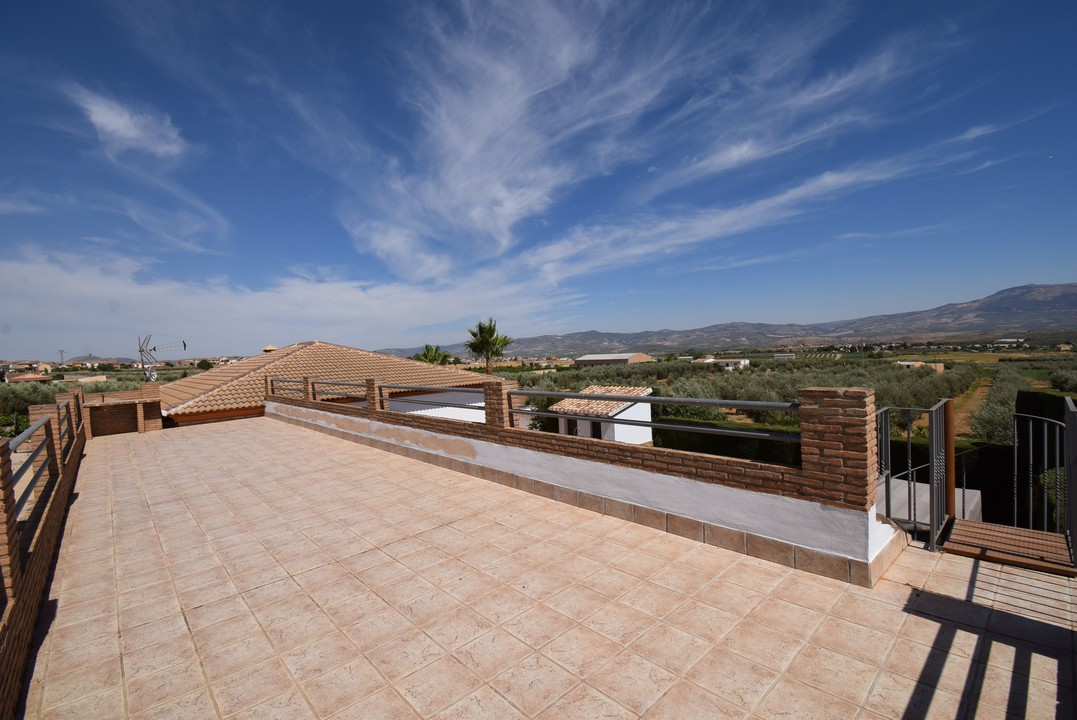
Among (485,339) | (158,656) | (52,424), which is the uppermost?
(485,339)

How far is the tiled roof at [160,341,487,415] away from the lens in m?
13.1

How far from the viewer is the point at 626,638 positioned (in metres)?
2.53

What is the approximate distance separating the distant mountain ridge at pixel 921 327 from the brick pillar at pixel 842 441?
1389 inches

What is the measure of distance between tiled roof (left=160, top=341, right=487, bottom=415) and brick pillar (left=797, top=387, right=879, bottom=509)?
12039 millimetres

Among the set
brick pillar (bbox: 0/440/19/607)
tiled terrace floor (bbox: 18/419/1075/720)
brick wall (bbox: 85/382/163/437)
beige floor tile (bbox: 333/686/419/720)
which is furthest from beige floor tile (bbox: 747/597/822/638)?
brick wall (bbox: 85/382/163/437)

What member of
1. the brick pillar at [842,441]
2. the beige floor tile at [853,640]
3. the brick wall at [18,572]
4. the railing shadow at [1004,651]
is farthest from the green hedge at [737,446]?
the brick wall at [18,572]

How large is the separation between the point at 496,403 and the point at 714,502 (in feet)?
9.28

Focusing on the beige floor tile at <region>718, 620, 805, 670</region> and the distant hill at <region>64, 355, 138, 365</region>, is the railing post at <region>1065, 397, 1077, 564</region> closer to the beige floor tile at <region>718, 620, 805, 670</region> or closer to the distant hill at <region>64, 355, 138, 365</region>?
the beige floor tile at <region>718, 620, 805, 670</region>

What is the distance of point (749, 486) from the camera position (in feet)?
11.4

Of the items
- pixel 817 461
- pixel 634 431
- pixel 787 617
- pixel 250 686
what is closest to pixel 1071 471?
pixel 817 461

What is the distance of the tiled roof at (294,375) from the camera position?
13148 mm

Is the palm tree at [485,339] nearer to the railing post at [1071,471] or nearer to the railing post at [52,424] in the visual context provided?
the railing post at [52,424]

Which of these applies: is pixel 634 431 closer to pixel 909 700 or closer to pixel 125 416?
pixel 125 416

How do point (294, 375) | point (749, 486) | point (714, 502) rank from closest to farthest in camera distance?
1. point (749, 486)
2. point (714, 502)
3. point (294, 375)
